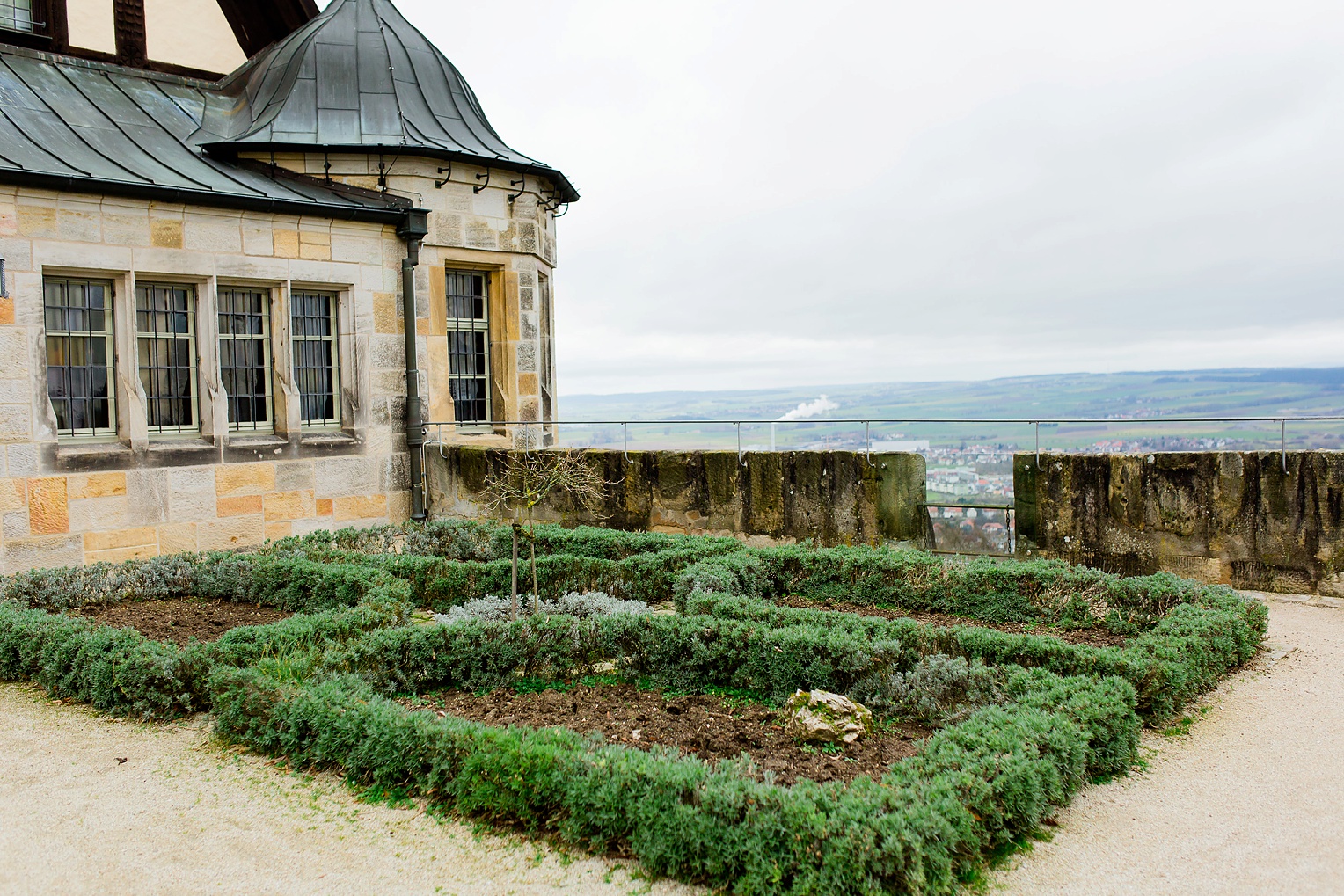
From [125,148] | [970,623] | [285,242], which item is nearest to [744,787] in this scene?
[970,623]

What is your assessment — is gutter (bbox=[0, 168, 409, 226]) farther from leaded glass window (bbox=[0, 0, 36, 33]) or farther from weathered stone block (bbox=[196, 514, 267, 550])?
leaded glass window (bbox=[0, 0, 36, 33])

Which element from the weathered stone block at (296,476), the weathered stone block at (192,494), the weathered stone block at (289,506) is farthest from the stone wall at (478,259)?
the weathered stone block at (192,494)

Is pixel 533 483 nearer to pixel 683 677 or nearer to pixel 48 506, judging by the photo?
pixel 683 677

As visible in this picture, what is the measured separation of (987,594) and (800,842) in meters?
4.38

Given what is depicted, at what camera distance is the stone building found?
971 centimetres

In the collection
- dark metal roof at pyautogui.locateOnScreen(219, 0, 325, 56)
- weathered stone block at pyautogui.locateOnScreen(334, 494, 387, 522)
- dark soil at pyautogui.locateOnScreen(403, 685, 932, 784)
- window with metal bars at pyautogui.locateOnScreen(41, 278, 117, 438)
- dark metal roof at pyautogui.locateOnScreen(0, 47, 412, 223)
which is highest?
dark metal roof at pyautogui.locateOnScreen(219, 0, 325, 56)

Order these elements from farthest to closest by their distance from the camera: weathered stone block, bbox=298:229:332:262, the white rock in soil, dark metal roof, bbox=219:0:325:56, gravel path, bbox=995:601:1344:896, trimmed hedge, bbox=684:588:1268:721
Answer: dark metal roof, bbox=219:0:325:56 < weathered stone block, bbox=298:229:332:262 < trimmed hedge, bbox=684:588:1268:721 < the white rock in soil < gravel path, bbox=995:601:1344:896

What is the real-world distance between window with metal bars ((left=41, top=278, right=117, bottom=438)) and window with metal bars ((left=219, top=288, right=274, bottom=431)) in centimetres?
122

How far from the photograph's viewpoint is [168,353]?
35.2 feet

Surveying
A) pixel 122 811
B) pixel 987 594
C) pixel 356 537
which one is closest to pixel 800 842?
pixel 122 811

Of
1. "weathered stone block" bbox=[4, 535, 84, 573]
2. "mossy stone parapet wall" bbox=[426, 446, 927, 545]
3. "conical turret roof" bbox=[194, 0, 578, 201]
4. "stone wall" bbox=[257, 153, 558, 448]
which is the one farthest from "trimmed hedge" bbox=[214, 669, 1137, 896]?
"conical turret roof" bbox=[194, 0, 578, 201]

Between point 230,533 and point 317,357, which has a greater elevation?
point 317,357

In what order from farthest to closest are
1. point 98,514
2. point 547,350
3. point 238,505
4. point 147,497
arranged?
point 547,350
point 238,505
point 147,497
point 98,514

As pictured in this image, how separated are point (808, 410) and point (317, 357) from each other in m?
6.26
